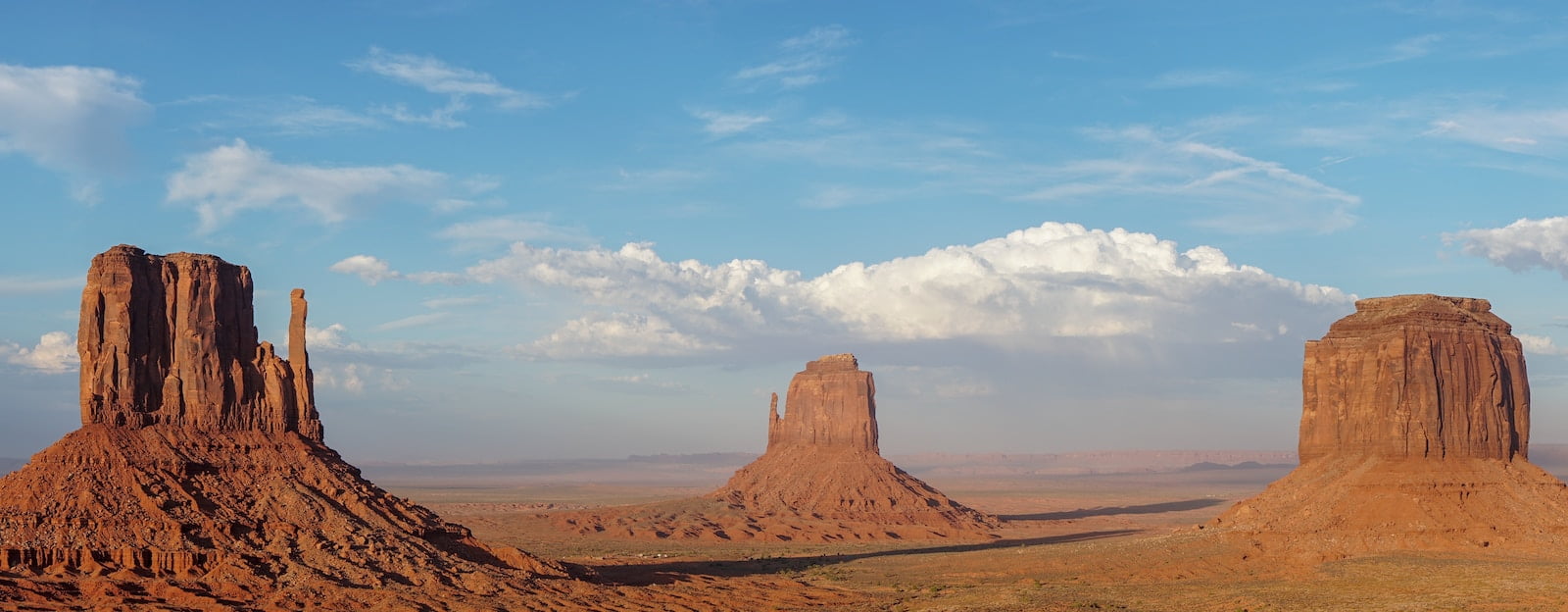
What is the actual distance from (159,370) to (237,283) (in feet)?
15.7

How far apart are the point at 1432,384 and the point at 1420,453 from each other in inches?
151

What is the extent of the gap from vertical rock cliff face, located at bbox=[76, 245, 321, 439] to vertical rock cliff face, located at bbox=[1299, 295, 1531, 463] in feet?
186

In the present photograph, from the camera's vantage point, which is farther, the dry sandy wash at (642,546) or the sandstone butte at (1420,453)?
the sandstone butte at (1420,453)

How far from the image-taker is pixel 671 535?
119062 mm

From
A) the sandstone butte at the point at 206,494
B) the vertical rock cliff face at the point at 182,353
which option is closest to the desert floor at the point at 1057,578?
the sandstone butte at the point at 206,494

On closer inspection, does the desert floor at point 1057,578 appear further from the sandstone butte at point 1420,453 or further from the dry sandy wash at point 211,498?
the dry sandy wash at point 211,498

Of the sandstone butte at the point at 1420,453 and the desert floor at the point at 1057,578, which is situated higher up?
the sandstone butte at the point at 1420,453

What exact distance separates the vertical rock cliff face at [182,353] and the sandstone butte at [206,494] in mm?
56

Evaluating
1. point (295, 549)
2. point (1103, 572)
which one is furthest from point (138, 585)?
point (1103, 572)

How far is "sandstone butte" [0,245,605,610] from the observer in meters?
49.7

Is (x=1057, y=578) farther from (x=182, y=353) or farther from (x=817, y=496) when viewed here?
(x=817, y=496)

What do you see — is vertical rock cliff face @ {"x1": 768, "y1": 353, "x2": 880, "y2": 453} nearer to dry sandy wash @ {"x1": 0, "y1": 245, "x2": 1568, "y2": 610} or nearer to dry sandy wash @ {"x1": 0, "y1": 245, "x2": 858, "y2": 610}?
dry sandy wash @ {"x1": 0, "y1": 245, "x2": 1568, "y2": 610}

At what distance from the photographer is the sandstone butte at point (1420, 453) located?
251 ft

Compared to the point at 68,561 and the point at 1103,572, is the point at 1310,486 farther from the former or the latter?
the point at 68,561
